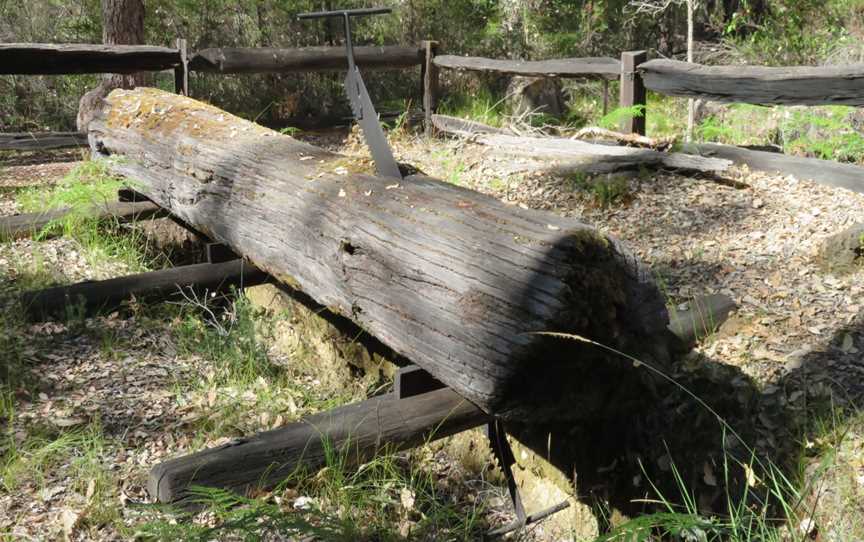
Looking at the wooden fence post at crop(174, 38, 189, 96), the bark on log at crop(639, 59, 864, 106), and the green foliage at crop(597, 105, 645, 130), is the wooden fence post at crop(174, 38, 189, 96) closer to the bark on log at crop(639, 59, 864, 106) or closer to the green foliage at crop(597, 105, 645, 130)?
the green foliage at crop(597, 105, 645, 130)

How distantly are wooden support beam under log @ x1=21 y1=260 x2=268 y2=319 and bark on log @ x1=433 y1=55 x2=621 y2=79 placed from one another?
4.41 metres

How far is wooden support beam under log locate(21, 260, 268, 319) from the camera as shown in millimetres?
4410

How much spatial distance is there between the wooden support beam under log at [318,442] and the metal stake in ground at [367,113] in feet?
3.83

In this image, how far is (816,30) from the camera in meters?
11.3

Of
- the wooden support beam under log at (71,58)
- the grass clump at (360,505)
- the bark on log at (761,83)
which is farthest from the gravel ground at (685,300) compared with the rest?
the wooden support beam under log at (71,58)

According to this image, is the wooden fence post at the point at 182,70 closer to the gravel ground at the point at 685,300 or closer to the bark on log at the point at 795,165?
the gravel ground at the point at 685,300

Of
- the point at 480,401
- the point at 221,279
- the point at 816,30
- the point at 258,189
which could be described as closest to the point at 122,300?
the point at 221,279

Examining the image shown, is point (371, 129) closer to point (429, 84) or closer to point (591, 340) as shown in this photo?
point (591, 340)

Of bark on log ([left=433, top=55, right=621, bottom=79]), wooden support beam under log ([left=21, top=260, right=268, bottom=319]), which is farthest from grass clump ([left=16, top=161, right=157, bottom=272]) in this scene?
bark on log ([left=433, top=55, right=621, bottom=79])

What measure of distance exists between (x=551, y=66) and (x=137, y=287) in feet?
17.7

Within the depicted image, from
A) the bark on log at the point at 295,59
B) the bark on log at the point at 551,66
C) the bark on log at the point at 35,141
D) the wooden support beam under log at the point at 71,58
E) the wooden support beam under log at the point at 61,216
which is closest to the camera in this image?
the wooden support beam under log at the point at 61,216

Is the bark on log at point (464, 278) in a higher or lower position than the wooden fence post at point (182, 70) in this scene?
lower

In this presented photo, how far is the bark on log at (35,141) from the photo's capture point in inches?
388

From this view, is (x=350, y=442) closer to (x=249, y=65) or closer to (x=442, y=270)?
(x=442, y=270)
